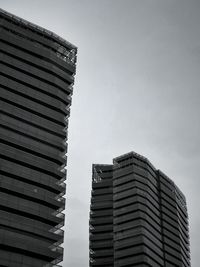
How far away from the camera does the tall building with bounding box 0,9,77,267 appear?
7956cm

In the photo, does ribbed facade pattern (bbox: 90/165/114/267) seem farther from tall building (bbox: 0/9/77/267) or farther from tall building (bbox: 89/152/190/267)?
tall building (bbox: 0/9/77/267)

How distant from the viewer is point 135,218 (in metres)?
135

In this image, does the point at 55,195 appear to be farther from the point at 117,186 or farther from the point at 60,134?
the point at 117,186

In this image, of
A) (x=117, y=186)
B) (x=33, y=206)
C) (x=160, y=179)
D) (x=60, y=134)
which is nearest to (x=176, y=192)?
(x=160, y=179)

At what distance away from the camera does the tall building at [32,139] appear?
79.6 metres

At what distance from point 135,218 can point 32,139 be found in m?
55.8

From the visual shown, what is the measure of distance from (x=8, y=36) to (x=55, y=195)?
41.7m

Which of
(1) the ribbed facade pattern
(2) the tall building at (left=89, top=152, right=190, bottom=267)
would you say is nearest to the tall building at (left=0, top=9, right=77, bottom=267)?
(2) the tall building at (left=89, top=152, right=190, bottom=267)

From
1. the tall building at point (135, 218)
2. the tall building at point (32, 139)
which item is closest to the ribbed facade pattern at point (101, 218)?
the tall building at point (135, 218)

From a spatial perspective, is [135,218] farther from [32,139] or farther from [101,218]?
[32,139]

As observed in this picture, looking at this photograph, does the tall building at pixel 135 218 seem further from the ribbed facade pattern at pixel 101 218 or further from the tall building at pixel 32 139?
the tall building at pixel 32 139

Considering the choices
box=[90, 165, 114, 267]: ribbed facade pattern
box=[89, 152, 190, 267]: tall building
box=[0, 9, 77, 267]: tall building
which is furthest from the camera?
box=[90, 165, 114, 267]: ribbed facade pattern

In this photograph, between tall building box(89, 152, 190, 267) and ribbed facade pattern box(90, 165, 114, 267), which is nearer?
tall building box(89, 152, 190, 267)

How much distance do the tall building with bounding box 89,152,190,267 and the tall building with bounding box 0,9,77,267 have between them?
4786 centimetres
